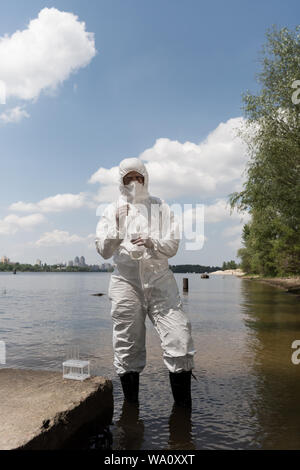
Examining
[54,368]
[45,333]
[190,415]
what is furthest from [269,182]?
[190,415]

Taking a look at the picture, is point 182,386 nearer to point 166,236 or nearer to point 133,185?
point 166,236

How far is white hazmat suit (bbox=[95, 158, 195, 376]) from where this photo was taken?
13.6ft

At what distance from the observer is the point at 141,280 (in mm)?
4352

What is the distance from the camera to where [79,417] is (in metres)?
3.59

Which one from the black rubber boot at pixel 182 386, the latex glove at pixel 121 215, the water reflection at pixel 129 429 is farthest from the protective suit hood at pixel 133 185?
the water reflection at pixel 129 429

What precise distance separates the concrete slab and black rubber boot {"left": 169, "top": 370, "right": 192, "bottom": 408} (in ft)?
2.19

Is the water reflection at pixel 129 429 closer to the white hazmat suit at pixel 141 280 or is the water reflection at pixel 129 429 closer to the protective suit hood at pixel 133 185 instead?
the white hazmat suit at pixel 141 280

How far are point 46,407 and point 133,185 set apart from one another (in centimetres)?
232

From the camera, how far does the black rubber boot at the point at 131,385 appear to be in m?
4.44

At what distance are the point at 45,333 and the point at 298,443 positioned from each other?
371 inches

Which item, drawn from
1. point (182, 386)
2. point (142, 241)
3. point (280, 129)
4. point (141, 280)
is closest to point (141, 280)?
point (141, 280)

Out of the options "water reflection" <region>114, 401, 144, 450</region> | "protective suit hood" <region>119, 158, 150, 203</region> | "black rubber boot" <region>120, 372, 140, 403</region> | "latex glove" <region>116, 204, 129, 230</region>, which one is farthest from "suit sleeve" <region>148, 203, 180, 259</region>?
"water reflection" <region>114, 401, 144, 450</region>

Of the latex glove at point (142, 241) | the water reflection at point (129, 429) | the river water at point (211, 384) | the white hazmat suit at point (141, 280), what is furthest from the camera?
the white hazmat suit at point (141, 280)

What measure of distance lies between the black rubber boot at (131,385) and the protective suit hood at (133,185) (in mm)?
1882
